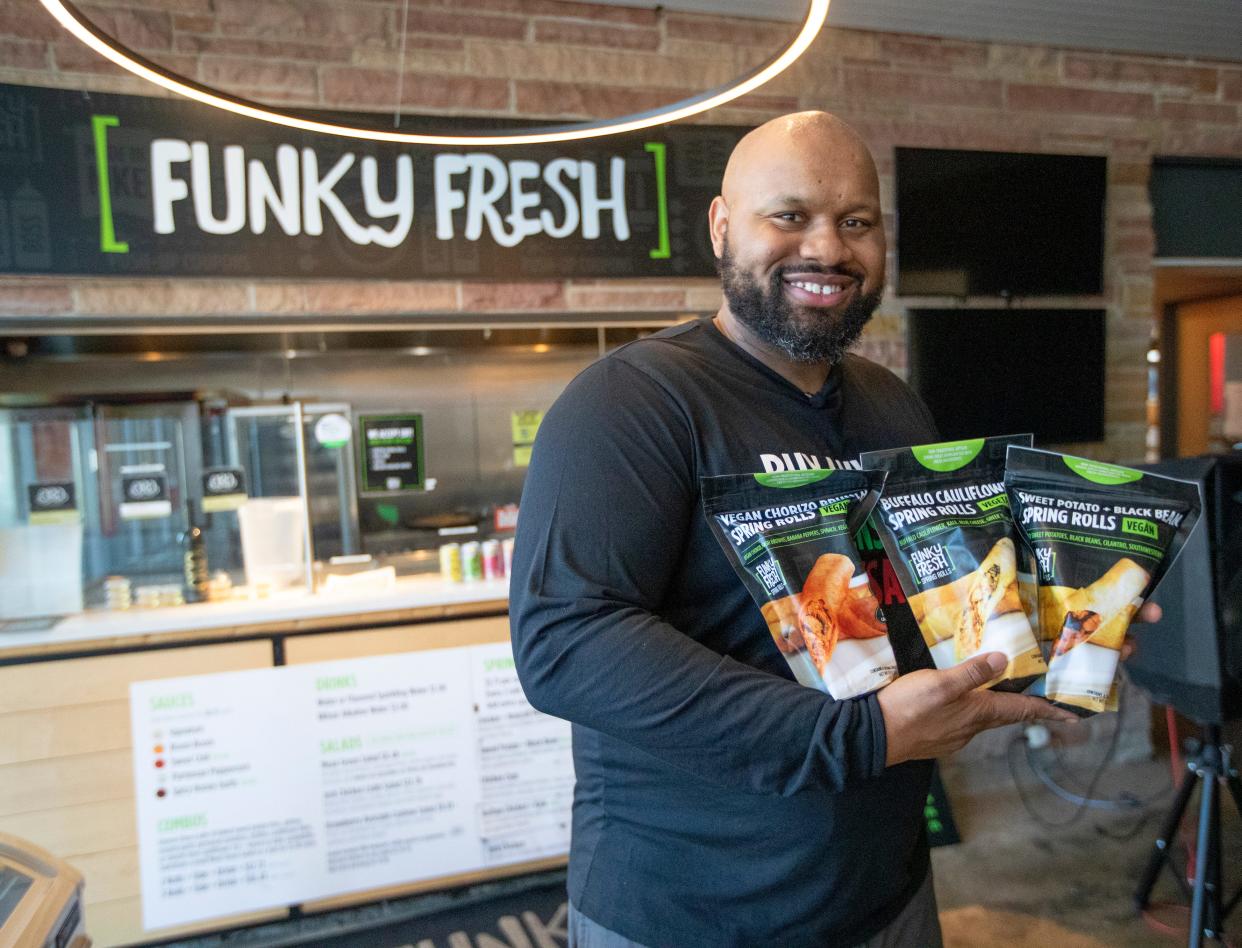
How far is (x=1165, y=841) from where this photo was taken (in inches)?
102

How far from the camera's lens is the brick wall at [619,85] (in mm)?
2922

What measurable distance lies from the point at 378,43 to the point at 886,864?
3010 millimetres

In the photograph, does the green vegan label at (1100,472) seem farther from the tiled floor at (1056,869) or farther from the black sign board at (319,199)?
the black sign board at (319,199)

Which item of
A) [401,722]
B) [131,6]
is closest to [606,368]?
[401,722]

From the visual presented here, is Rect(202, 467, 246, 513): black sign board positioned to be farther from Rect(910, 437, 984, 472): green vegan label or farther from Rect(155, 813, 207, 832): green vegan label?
Rect(910, 437, 984, 472): green vegan label

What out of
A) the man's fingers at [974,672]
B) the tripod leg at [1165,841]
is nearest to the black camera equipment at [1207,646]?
the tripod leg at [1165,841]

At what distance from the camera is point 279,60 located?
9.87 ft

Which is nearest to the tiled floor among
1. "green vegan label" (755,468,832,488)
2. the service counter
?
the service counter

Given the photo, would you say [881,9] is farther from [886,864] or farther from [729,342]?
[886,864]

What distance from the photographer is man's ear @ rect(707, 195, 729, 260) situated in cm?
127

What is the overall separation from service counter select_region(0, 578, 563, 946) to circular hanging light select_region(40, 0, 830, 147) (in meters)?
1.65

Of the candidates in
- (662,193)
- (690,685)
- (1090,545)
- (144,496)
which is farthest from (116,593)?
(1090,545)

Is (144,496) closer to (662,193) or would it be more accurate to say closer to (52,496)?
(52,496)

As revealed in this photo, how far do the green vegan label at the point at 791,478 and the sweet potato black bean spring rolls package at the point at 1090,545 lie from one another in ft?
0.89
